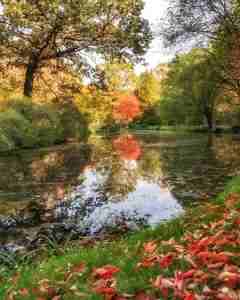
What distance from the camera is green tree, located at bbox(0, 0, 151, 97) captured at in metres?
20.1

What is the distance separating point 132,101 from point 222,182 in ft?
200

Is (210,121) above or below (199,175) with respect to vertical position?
above

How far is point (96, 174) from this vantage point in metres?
14.4

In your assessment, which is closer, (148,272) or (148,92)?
(148,272)

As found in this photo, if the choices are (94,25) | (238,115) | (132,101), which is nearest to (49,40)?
(94,25)

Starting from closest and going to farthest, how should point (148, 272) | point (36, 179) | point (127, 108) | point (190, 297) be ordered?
point (190, 297), point (148, 272), point (36, 179), point (127, 108)

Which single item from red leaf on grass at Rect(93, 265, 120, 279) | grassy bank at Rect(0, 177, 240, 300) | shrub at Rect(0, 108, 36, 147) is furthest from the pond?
shrub at Rect(0, 108, 36, 147)

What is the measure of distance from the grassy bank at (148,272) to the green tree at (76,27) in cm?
1675

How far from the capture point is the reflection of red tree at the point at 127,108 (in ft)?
233

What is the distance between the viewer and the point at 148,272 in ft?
11.0

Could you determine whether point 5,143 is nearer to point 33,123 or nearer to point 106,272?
point 33,123

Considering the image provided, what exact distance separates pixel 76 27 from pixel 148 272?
65.6ft

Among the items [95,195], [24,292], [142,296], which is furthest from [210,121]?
[142,296]

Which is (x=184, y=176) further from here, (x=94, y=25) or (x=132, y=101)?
(x=132, y=101)
